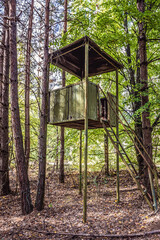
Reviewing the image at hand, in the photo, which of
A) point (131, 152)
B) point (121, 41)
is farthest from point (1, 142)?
point (131, 152)

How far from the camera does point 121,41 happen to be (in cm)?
770

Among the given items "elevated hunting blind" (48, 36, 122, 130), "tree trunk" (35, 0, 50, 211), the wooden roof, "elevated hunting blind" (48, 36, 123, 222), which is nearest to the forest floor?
"tree trunk" (35, 0, 50, 211)

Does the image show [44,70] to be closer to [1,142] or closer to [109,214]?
[1,142]

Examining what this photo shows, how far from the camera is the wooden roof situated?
23.0ft

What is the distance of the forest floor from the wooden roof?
5.31 meters

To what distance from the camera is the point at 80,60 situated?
851 cm

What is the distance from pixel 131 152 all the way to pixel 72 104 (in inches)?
290

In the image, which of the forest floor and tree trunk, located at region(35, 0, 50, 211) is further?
tree trunk, located at region(35, 0, 50, 211)

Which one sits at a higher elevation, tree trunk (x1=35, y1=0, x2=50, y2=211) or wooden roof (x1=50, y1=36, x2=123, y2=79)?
wooden roof (x1=50, y1=36, x2=123, y2=79)

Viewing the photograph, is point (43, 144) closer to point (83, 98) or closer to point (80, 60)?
point (83, 98)

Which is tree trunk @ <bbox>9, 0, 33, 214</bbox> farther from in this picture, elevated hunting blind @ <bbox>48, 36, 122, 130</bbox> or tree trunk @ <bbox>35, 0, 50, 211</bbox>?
elevated hunting blind @ <bbox>48, 36, 122, 130</bbox>

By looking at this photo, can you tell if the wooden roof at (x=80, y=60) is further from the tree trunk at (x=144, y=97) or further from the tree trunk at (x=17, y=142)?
the tree trunk at (x=17, y=142)

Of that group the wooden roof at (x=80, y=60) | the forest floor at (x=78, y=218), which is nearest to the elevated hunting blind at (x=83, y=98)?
the wooden roof at (x=80, y=60)

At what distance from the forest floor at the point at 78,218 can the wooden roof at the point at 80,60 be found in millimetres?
5307
